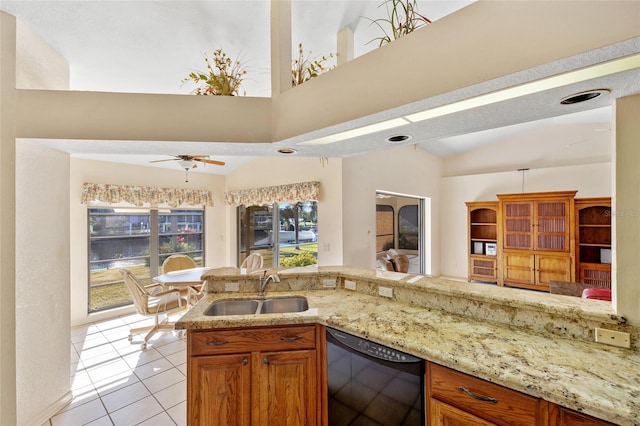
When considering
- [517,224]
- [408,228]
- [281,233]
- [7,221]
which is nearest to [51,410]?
[7,221]

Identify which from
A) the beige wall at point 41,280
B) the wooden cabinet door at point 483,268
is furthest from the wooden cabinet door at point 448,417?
the wooden cabinet door at point 483,268

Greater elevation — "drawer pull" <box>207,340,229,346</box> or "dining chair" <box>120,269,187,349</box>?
"drawer pull" <box>207,340,229,346</box>

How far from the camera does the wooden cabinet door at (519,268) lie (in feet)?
16.8

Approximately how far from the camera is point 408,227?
5.79 metres

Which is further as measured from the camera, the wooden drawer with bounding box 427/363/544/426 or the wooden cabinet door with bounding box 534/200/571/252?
the wooden cabinet door with bounding box 534/200/571/252

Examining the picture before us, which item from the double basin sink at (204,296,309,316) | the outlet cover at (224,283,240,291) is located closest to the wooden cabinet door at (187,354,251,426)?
the double basin sink at (204,296,309,316)

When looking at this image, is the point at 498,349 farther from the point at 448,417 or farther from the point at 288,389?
the point at 288,389

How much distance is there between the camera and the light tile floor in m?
2.10

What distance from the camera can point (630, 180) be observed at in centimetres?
122

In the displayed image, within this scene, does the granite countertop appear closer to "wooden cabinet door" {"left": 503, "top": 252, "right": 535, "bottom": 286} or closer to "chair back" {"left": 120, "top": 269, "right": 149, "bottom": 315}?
"chair back" {"left": 120, "top": 269, "right": 149, "bottom": 315}

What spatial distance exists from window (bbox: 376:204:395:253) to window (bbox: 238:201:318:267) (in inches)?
46.5

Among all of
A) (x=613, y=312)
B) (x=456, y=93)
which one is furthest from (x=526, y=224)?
(x=456, y=93)

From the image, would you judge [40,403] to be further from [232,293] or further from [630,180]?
[630,180]

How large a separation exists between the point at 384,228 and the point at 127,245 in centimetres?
457
